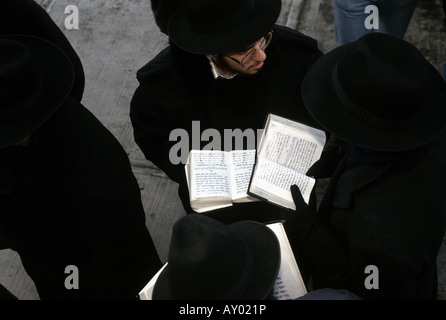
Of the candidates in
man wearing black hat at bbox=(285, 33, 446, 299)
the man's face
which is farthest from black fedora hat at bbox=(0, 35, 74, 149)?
man wearing black hat at bbox=(285, 33, 446, 299)

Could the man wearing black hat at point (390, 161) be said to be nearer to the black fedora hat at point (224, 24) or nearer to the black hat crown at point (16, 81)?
the black fedora hat at point (224, 24)

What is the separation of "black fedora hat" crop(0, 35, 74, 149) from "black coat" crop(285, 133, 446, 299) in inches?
55.1

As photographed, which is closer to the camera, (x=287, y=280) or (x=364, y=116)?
(x=364, y=116)

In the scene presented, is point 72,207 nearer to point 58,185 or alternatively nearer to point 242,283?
point 58,185

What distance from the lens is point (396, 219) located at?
1.59 m

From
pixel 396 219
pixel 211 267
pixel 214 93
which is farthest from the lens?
pixel 214 93

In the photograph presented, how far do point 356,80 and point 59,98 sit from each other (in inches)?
52.4

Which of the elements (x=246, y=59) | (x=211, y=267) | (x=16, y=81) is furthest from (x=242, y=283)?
(x=16, y=81)

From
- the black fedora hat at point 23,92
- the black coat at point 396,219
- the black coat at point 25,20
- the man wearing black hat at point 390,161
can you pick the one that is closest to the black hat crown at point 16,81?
the black fedora hat at point 23,92

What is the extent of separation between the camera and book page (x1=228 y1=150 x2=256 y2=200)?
2.21 metres

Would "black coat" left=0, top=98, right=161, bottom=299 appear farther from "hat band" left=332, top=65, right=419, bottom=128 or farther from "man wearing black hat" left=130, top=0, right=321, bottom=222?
"hat band" left=332, top=65, right=419, bottom=128

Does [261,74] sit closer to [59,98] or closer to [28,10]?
[59,98]

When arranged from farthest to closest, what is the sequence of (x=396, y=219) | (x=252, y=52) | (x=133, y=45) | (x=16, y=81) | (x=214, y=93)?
(x=133, y=45) → (x=214, y=93) → (x=252, y=52) → (x=16, y=81) → (x=396, y=219)

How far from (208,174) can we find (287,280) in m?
0.72
